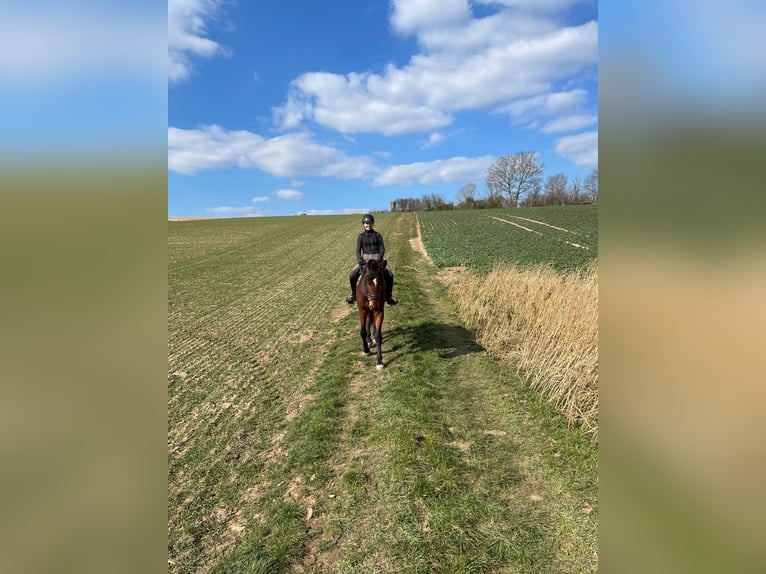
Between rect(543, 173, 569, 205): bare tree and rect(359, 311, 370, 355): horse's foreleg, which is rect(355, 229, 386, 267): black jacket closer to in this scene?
rect(359, 311, 370, 355): horse's foreleg

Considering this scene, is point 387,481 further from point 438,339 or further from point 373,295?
point 438,339

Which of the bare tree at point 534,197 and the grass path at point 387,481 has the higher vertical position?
the bare tree at point 534,197

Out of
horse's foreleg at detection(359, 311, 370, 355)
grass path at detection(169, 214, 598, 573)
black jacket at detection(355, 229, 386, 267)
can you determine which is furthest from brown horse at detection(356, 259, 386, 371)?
grass path at detection(169, 214, 598, 573)

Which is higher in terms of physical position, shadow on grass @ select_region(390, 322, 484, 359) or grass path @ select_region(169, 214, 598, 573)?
shadow on grass @ select_region(390, 322, 484, 359)

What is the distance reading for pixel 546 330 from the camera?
26.3 ft

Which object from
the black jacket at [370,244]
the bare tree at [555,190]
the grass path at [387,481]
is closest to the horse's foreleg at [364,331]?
the grass path at [387,481]

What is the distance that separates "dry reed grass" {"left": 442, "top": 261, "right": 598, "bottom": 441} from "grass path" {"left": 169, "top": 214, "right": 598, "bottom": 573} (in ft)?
1.41

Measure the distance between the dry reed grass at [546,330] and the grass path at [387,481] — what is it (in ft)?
1.41

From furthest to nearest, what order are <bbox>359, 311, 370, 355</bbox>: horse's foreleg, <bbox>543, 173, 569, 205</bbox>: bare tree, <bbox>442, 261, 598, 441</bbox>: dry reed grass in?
<bbox>543, 173, 569, 205</bbox>: bare tree, <bbox>359, 311, 370, 355</bbox>: horse's foreleg, <bbox>442, 261, 598, 441</bbox>: dry reed grass

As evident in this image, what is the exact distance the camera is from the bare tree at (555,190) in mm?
78562

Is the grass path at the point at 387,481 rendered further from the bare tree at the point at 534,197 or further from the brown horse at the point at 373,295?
the bare tree at the point at 534,197

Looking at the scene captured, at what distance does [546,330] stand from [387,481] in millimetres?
5063

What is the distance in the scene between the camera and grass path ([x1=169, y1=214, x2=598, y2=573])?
149 inches
